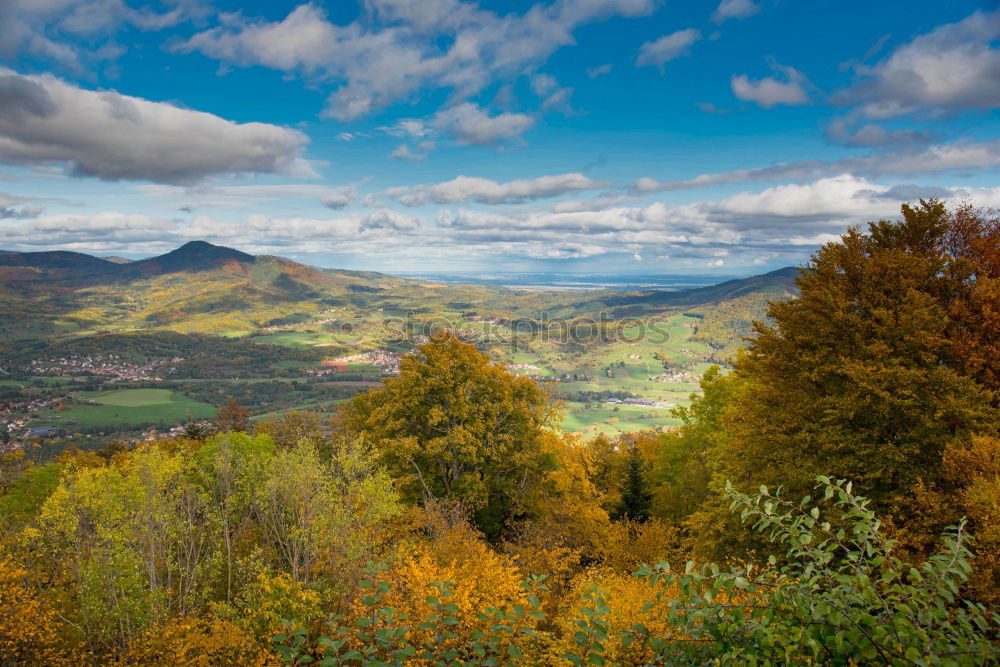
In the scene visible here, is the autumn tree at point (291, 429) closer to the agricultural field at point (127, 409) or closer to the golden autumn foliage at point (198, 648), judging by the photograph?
the golden autumn foliage at point (198, 648)

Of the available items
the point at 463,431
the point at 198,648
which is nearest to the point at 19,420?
the point at 463,431

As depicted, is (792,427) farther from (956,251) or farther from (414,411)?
(414,411)

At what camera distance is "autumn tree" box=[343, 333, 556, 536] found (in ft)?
87.5

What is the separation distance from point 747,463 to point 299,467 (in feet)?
54.3

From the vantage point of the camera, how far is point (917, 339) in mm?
15188

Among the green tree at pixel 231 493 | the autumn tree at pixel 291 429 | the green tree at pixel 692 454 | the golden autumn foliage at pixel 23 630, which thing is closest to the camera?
the golden autumn foliage at pixel 23 630

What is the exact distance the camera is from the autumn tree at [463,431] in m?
26.7

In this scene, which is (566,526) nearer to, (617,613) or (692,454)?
(617,613)

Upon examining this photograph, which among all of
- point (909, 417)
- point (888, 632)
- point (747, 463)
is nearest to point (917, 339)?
point (909, 417)

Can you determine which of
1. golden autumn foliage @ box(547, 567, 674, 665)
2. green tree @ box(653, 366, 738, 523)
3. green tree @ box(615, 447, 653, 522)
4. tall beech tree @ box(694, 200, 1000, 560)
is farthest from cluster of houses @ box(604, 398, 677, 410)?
golden autumn foliage @ box(547, 567, 674, 665)

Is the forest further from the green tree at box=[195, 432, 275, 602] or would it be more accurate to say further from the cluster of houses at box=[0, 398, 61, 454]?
the cluster of houses at box=[0, 398, 61, 454]

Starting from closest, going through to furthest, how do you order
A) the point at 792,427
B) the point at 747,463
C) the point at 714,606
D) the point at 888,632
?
the point at 888,632 < the point at 714,606 < the point at 792,427 < the point at 747,463

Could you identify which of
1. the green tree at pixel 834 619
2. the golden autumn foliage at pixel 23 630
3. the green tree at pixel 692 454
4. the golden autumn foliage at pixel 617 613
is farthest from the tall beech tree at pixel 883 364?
the golden autumn foliage at pixel 23 630

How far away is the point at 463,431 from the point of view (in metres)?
26.3
